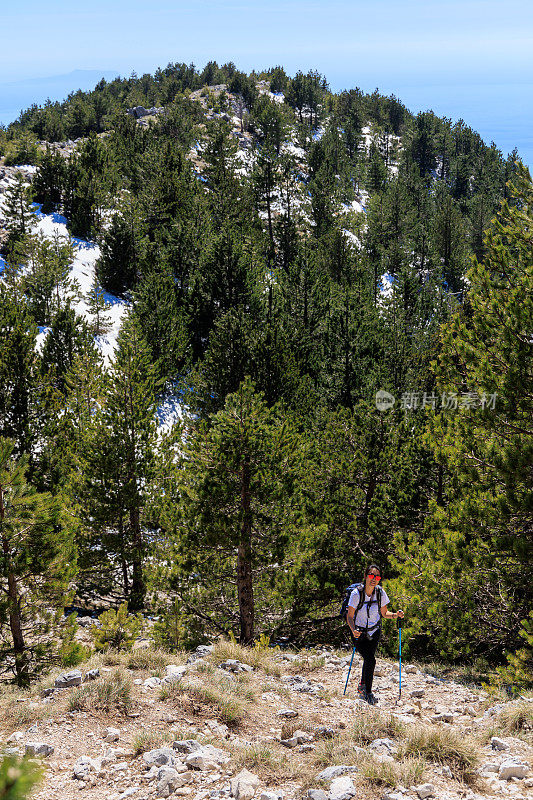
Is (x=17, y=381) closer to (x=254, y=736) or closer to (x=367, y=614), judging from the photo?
(x=367, y=614)

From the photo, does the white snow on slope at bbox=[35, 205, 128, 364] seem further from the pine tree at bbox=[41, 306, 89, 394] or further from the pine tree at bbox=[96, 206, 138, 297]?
the pine tree at bbox=[41, 306, 89, 394]

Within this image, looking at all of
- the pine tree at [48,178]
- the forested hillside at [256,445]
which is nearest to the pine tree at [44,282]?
the forested hillside at [256,445]

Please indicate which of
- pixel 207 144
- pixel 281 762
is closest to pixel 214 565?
pixel 281 762

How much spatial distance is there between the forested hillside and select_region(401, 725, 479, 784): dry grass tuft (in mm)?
3131

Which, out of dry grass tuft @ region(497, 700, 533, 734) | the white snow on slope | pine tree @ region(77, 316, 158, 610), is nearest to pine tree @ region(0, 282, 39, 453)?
pine tree @ region(77, 316, 158, 610)

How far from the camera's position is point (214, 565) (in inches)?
541

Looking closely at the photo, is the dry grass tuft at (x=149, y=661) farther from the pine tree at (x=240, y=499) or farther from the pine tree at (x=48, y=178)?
the pine tree at (x=48, y=178)

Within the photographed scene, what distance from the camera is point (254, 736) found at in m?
6.56

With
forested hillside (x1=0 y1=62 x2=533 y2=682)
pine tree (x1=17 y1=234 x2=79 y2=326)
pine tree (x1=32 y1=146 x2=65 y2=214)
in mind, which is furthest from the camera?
pine tree (x1=32 y1=146 x2=65 y2=214)

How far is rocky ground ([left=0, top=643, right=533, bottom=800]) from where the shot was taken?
520 centimetres

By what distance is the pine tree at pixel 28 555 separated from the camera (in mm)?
11312

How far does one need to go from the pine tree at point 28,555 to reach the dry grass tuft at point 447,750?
333 inches

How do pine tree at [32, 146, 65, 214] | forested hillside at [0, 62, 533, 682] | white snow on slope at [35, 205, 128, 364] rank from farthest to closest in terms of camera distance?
1. pine tree at [32, 146, 65, 214]
2. white snow on slope at [35, 205, 128, 364]
3. forested hillside at [0, 62, 533, 682]

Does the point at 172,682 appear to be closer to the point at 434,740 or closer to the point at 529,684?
the point at 434,740
